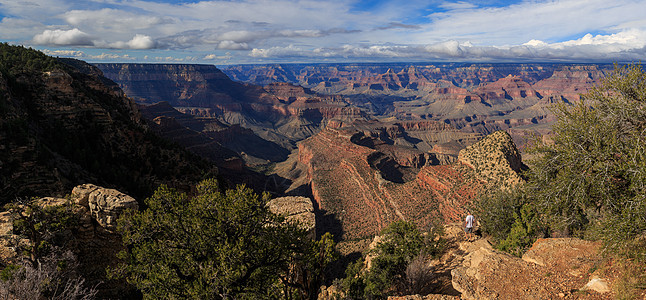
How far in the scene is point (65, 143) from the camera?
106 feet

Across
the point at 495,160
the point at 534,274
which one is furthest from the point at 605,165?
the point at 495,160

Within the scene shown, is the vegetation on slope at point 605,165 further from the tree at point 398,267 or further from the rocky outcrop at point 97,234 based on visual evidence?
the rocky outcrop at point 97,234

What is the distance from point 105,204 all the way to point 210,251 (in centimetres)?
1052

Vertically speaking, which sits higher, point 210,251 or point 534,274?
point 210,251

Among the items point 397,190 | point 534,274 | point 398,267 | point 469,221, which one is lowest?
point 397,190

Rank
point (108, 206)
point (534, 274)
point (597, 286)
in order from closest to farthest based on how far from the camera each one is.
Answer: point (597, 286), point (534, 274), point (108, 206)

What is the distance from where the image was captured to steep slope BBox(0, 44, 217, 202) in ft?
79.3

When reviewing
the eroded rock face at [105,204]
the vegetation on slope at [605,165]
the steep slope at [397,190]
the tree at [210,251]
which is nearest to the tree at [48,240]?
the eroded rock face at [105,204]

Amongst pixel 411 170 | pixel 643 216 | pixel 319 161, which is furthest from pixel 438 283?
pixel 319 161

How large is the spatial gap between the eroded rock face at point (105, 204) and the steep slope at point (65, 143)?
712cm

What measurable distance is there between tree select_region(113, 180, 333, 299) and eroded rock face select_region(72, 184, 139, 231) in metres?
5.39

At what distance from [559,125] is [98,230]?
30.4 m

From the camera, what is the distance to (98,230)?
18984 mm

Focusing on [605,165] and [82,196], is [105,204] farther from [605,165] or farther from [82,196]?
[605,165]
